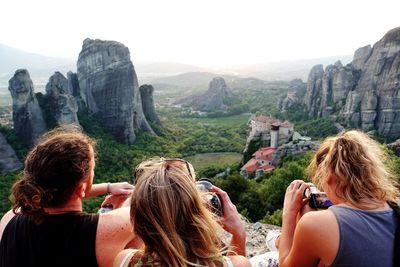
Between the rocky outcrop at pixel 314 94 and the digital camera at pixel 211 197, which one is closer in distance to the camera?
A: the digital camera at pixel 211 197

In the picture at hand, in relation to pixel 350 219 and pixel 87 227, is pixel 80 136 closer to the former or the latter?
pixel 87 227

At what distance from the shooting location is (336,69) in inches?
1768

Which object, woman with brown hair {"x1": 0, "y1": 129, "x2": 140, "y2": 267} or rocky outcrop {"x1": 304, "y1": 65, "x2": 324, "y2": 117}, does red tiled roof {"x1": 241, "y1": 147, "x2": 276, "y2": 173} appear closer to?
rocky outcrop {"x1": 304, "y1": 65, "x2": 324, "y2": 117}

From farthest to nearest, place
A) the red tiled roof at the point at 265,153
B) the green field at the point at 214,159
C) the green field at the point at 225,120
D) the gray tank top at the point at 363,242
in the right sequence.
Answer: the green field at the point at 225,120 → the green field at the point at 214,159 → the red tiled roof at the point at 265,153 → the gray tank top at the point at 363,242

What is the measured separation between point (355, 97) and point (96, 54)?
25.1 meters

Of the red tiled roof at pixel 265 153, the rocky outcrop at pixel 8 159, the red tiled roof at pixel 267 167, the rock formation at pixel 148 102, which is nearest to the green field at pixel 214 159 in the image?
the red tiled roof at pixel 265 153

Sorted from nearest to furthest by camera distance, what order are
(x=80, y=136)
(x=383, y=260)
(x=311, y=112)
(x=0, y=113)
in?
(x=383, y=260) < (x=80, y=136) < (x=0, y=113) < (x=311, y=112)

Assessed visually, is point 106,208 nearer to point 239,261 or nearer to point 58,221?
point 58,221

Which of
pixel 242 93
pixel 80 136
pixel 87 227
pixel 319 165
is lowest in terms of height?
pixel 242 93

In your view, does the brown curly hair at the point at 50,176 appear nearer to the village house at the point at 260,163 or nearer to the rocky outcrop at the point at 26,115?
the village house at the point at 260,163

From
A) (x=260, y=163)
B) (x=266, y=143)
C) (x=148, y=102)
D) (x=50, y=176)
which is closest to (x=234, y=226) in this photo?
(x=50, y=176)

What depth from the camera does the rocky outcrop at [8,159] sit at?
23.8m

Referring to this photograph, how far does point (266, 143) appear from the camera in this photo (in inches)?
1234

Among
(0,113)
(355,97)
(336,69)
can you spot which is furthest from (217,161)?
(0,113)
